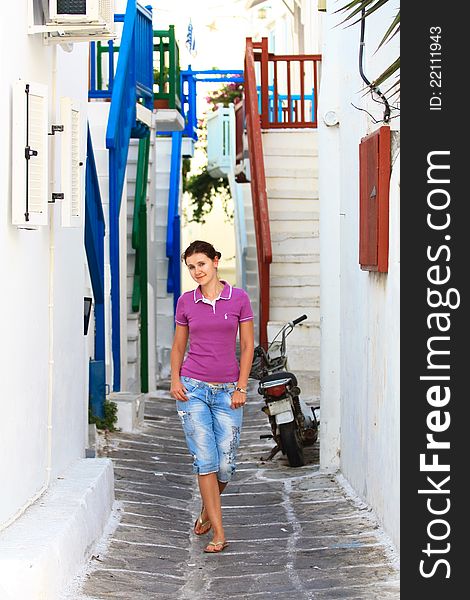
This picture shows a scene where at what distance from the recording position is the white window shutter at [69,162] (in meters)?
7.27

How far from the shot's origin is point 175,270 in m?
18.5

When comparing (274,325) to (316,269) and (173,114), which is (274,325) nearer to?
(316,269)

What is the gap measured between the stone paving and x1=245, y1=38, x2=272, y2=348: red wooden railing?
2.99 m

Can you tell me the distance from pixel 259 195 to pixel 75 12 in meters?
8.11

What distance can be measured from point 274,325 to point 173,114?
10.7ft

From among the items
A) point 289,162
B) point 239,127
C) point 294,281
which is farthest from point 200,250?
point 239,127

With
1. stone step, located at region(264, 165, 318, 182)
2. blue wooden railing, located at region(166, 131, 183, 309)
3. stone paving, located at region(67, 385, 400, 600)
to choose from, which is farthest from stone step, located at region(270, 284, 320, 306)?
blue wooden railing, located at region(166, 131, 183, 309)

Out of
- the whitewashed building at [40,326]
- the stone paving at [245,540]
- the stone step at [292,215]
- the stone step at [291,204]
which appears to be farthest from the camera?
the stone step at [291,204]

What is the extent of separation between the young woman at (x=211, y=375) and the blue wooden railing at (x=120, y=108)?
14.5 feet

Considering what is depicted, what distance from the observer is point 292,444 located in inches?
397

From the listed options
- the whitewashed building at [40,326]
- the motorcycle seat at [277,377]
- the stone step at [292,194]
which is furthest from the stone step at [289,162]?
the whitewashed building at [40,326]

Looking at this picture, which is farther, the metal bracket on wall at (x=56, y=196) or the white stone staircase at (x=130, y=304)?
the white stone staircase at (x=130, y=304)

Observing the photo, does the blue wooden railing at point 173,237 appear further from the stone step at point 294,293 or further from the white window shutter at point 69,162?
the white window shutter at point 69,162

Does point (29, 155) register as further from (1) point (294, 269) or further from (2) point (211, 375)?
(1) point (294, 269)
